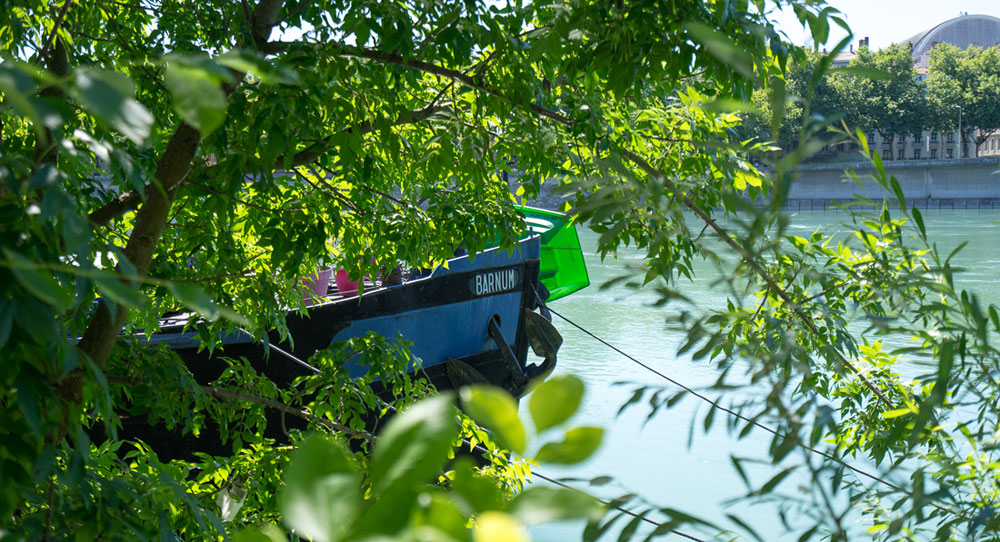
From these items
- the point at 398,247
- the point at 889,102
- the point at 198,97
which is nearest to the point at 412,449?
the point at 198,97

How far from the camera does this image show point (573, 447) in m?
0.33

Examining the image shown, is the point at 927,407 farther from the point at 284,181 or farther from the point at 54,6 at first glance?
the point at 54,6

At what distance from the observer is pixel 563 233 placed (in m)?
10.8

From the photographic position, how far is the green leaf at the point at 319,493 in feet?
0.97

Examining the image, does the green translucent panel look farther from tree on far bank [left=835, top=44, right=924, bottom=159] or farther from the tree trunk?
tree on far bank [left=835, top=44, right=924, bottom=159]

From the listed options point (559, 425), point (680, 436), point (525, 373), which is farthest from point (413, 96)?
point (680, 436)

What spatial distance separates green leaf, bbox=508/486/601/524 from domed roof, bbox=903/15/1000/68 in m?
71.2

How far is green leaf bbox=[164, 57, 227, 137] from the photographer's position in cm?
40

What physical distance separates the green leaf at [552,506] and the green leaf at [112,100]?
0.27m

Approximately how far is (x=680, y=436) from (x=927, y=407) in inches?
347

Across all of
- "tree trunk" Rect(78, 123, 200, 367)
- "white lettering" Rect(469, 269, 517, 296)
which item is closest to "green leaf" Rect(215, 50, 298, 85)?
"tree trunk" Rect(78, 123, 200, 367)

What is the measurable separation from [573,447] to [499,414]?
0.05 m

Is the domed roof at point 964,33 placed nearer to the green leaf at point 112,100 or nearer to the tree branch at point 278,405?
the tree branch at point 278,405

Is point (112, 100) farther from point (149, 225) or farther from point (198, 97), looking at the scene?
point (149, 225)
